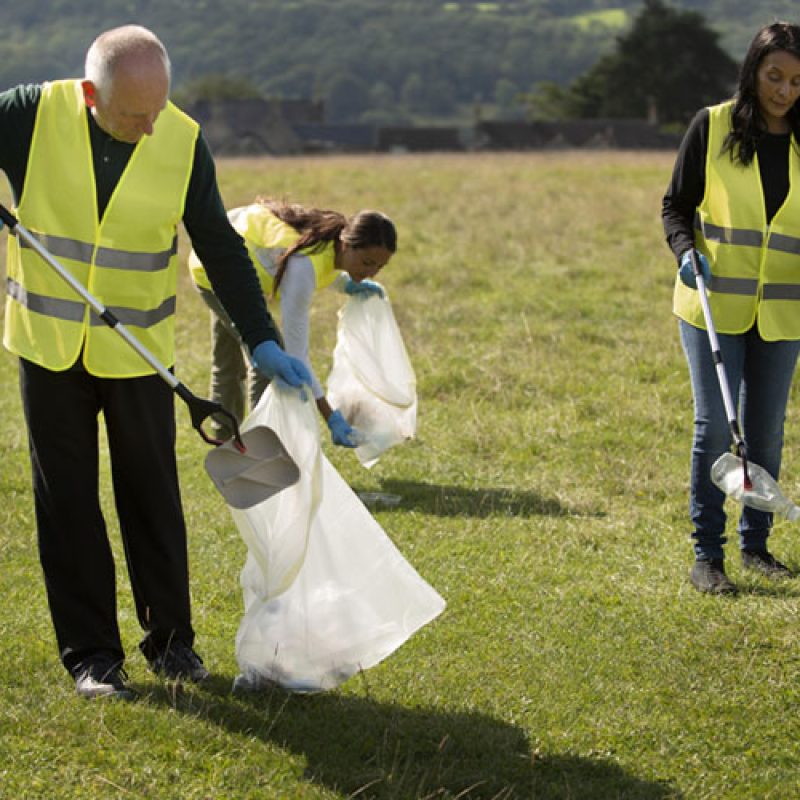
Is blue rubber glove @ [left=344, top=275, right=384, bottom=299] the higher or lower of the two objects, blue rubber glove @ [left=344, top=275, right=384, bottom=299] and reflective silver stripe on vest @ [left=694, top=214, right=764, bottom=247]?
the lower

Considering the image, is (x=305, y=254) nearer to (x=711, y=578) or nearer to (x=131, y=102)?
(x=711, y=578)

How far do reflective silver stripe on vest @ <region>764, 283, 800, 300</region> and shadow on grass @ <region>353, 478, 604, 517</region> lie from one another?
1584mm

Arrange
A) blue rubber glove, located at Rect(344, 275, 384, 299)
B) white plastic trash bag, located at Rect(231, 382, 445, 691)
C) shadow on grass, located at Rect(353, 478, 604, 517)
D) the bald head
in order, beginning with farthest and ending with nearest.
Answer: blue rubber glove, located at Rect(344, 275, 384, 299) → shadow on grass, located at Rect(353, 478, 604, 517) → white plastic trash bag, located at Rect(231, 382, 445, 691) → the bald head

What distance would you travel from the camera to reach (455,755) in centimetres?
383

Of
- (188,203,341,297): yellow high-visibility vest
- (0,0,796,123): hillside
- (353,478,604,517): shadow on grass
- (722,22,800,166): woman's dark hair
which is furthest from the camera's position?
(0,0,796,123): hillside

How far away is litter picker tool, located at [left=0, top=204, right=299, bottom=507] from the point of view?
Answer: 3.87 metres

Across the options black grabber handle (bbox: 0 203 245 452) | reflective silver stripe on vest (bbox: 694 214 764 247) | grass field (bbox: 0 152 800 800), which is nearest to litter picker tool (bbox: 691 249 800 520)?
reflective silver stripe on vest (bbox: 694 214 764 247)

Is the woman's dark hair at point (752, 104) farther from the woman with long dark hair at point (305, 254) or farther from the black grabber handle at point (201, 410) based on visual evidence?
the black grabber handle at point (201, 410)

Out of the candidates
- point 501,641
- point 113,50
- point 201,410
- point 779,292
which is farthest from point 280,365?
point 779,292

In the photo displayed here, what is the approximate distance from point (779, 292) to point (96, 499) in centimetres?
239

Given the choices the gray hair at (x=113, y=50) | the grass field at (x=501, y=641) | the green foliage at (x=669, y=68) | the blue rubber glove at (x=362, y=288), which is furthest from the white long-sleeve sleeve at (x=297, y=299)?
the green foliage at (x=669, y=68)

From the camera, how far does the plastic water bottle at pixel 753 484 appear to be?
15.6 ft

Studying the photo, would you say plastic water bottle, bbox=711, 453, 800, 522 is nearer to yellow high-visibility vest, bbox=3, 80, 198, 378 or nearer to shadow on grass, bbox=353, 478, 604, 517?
shadow on grass, bbox=353, 478, 604, 517

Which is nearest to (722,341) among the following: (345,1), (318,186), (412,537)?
(412,537)
